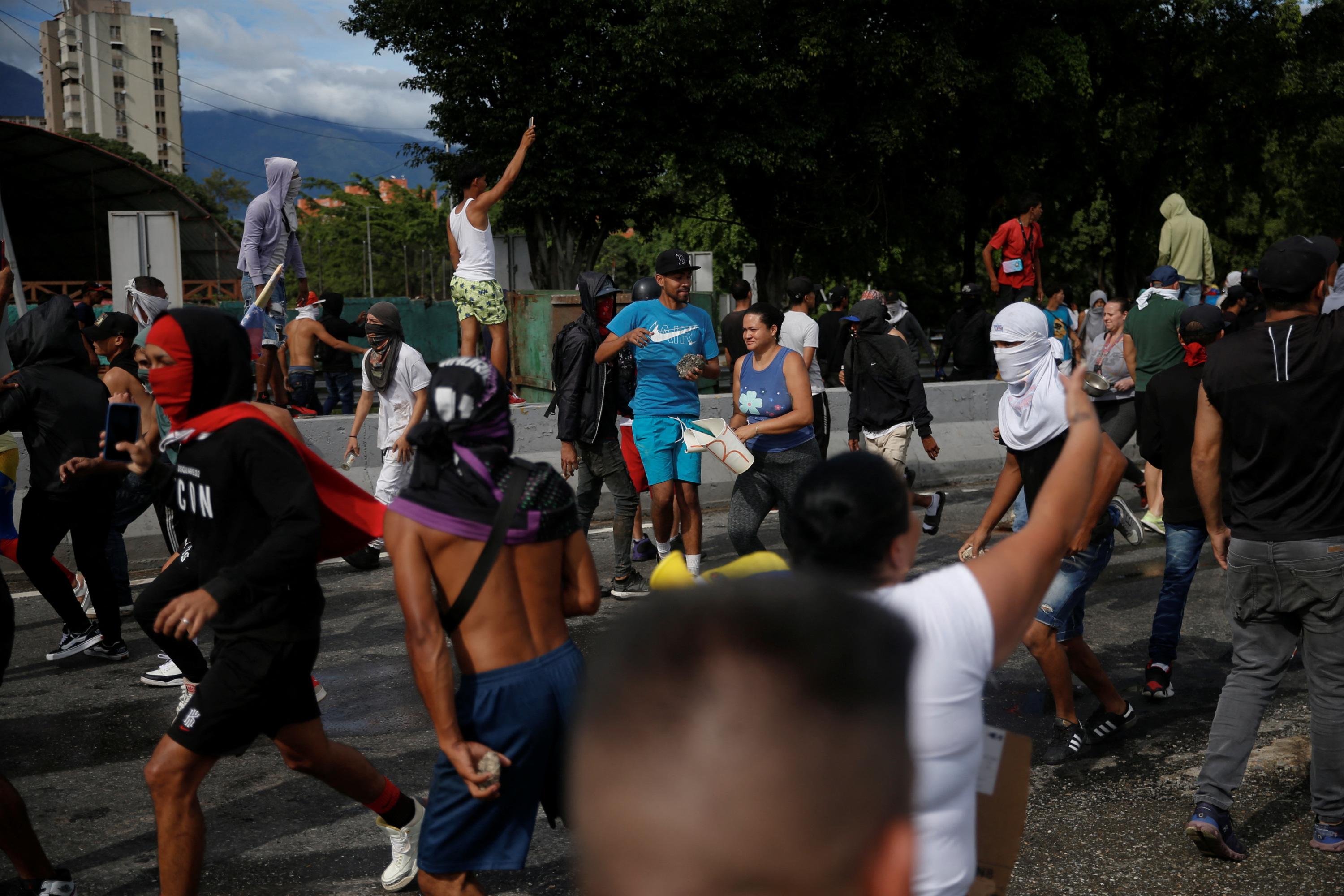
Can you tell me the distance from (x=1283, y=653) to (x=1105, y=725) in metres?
1.17

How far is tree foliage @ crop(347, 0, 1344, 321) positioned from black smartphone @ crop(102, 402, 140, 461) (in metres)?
23.6

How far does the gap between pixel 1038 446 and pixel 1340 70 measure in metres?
29.7

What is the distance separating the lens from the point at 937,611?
2061 mm

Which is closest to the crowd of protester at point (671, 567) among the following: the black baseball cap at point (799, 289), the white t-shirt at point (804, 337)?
the white t-shirt at point (804, 337)

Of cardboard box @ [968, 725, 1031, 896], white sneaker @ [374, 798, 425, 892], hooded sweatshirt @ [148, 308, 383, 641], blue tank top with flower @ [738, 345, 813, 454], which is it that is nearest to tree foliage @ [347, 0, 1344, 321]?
blue tank top with flower @ [738, 345, 813, 454]

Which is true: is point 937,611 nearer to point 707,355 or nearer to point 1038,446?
point 1038,446

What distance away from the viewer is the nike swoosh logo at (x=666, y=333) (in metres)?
7.77

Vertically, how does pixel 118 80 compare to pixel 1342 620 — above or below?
above

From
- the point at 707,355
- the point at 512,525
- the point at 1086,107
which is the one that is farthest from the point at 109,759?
the point at 1086,107

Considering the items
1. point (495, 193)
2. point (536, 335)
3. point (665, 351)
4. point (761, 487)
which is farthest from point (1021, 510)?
point (536, 335)

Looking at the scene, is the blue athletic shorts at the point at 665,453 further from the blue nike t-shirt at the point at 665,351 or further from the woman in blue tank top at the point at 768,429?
the woman in blue tank top at the point at 768,429

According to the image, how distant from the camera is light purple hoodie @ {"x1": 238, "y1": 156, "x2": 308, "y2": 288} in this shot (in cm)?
1063

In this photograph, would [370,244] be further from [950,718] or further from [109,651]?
[950,718]

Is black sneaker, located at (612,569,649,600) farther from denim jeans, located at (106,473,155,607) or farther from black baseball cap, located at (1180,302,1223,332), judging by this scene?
black baseball cap, located at (1180,302,1223,332)
